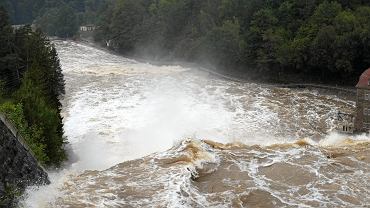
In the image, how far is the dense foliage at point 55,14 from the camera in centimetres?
11274

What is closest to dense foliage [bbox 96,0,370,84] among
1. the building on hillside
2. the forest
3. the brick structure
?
the forest

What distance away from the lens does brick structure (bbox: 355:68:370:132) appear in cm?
4203

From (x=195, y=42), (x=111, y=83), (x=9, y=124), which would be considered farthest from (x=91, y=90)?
(x=9, y=124)

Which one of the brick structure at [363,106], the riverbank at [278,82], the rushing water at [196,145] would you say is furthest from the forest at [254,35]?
the brick structure at [363,106]

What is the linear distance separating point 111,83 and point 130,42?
100 ft

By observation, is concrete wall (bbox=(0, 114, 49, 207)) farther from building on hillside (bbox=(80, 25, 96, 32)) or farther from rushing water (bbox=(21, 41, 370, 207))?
building on hillside (bbox=(80, 25, 96, 32))

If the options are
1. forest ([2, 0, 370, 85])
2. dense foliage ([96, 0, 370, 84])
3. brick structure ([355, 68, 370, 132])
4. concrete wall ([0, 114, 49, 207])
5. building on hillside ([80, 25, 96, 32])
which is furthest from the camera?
building on hillside ([80, 25, 96, 32])

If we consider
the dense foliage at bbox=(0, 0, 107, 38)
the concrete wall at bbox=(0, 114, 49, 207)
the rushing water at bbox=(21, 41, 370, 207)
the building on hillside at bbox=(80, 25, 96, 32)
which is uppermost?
the dense foliage at bbox=(0, 0, 107, 38)

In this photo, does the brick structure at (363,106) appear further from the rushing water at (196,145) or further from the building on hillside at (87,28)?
the building on hillside at (87,28)

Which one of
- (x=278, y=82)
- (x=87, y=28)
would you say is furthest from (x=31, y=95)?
(x=87, y=28)

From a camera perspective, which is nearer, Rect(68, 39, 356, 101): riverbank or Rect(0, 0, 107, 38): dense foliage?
Rect(68, 39, 356, 101): riverbank

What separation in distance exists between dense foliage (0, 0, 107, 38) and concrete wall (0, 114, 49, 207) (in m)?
89.8

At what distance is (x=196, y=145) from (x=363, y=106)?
1755 centimetres

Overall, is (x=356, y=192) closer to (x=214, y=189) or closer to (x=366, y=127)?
(x=214, y=189)
